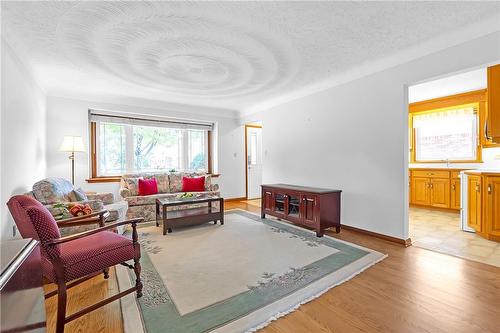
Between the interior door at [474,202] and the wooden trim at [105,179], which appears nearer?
the interior door at [474,202]

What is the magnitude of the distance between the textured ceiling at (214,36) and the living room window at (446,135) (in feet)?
10.4

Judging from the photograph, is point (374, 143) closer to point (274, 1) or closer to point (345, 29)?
point (345, 29)

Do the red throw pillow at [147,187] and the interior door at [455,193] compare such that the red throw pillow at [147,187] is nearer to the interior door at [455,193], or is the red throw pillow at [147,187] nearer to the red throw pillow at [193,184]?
the red throw pillow at [193,184]

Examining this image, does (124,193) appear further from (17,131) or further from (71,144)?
(17,131)

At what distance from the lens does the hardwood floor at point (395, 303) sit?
5.08ft

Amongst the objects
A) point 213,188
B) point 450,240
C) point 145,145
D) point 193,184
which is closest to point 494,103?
point 450,240

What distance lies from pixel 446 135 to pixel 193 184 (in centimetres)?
559

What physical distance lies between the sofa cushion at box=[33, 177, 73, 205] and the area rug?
1.09 meters

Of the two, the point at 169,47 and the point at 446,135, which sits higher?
the point at 169,47

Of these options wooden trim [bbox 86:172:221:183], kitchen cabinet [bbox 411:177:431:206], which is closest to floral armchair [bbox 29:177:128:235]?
wooden trim [bbox 86:172:221:183]

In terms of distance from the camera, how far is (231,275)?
221cm

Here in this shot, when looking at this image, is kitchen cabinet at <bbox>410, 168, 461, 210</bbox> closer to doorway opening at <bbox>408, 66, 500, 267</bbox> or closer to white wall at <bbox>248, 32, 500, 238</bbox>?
doorway opening at <bbox>408, 66, 500, 267</bbox>

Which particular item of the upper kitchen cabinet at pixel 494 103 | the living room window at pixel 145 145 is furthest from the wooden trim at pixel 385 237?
the living room window at pixel 145 145

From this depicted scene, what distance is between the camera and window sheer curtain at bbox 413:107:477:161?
15.5ft
